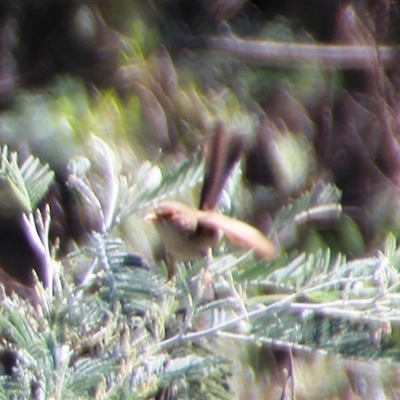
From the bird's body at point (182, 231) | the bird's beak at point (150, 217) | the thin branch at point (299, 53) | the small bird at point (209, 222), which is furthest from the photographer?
the thin branch at point (299, 53)

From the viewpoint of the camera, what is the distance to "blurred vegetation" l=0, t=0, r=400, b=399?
55.1 inches

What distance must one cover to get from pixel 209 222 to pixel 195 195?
54 cm

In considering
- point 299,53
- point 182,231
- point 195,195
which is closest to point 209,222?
point 182,231

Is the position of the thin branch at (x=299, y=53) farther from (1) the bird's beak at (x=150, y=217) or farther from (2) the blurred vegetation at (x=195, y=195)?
(1) the bird's beak at (x=150, y=217)

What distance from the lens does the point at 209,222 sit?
182cm

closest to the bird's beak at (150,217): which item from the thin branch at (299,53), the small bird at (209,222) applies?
the small bird at (209,222)

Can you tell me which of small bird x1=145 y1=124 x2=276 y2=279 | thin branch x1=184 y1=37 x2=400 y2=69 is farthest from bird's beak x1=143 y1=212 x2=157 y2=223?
thin branch x1=184 y1=37 x2=400 y2=69

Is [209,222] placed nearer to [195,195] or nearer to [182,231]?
[182,231]

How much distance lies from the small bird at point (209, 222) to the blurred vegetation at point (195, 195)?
4cm

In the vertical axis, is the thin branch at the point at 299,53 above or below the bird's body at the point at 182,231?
above

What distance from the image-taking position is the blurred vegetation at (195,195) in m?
1.40

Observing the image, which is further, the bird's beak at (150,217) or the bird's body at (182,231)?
the bird's beak at (150,217)

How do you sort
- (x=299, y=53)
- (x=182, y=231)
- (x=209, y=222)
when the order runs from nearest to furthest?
(x=209, y=222)
(x=182, y=231)
(x=299, y=53)

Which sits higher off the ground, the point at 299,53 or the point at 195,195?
the point at 299,53
